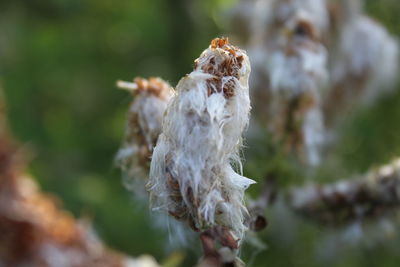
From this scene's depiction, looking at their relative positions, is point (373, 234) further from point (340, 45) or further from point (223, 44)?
point (223, 44)

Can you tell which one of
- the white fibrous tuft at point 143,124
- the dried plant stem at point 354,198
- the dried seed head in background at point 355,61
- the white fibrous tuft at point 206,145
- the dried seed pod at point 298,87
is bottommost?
the white fibrous tuft at point 206,145

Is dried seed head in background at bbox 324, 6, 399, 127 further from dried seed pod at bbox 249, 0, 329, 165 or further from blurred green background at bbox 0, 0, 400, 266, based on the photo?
dried seed pod at bbox 249, 0, 329, 165

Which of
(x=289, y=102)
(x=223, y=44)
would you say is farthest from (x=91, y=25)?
(x=223, y=44)

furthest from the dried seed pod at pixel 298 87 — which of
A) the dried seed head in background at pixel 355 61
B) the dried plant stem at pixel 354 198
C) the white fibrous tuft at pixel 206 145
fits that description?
the white fibrous tuft at pixel 206 145

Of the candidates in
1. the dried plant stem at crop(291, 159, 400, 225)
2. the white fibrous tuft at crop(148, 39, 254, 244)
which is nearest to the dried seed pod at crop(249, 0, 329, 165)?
the dried plant stem at crop(291, 159, 400, 225)

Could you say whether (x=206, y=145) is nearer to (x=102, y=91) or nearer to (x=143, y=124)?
(x=143, y=124)

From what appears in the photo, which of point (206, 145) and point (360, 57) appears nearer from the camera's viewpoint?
point (206, 145)

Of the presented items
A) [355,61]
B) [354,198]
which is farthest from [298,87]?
[355,61]

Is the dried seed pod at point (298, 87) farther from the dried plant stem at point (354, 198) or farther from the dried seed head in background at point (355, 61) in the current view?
the dried seed head in background at point (355, 61)
